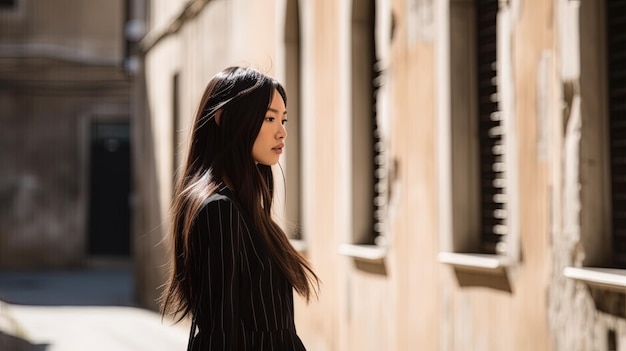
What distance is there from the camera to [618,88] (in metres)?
6.86

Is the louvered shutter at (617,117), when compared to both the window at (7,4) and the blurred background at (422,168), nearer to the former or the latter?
the blurred background at (422,168)

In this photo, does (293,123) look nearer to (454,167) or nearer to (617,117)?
(454,167)

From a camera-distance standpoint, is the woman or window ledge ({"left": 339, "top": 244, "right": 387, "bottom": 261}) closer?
the woman

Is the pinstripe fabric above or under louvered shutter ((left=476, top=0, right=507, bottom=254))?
under

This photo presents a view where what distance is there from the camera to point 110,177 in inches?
1291

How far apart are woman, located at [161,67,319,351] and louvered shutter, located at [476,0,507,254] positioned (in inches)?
208

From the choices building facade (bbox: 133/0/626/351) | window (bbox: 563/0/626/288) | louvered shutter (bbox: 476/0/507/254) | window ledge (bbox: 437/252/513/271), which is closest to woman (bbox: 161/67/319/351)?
building facade (bbox: 133/0/626/351)

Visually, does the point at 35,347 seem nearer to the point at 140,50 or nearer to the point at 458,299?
the point at 458,299

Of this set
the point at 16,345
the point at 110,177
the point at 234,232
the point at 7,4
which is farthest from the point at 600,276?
the point at 7,4

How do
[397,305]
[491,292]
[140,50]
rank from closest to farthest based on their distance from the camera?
[491,292]
[397,305]
[140,50]

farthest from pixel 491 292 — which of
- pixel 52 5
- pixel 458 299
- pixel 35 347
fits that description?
pixel 52 5

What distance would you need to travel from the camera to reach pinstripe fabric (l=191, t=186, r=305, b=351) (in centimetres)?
337

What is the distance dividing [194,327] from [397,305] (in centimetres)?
660

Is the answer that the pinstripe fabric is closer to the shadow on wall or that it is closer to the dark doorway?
the shadow on wall
